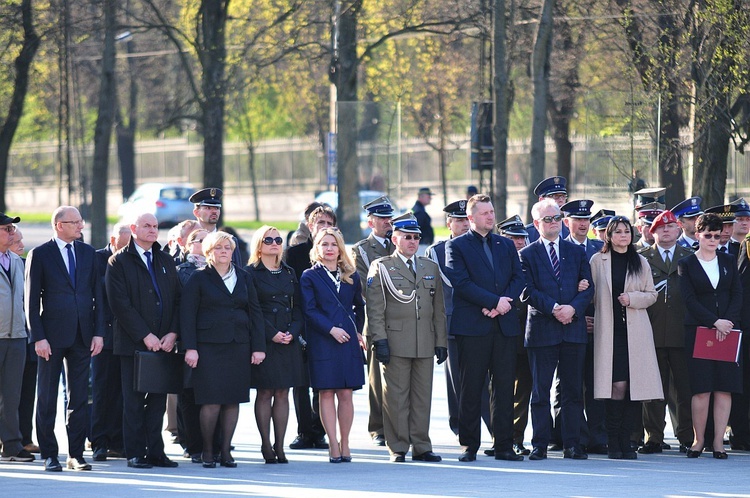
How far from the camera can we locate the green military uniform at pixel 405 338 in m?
11.4

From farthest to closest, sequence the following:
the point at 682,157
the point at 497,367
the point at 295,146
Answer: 1. the point at 295,146
2. the point at 682,157
3. the point at 497,367

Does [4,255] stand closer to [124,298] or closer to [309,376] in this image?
[124,298]

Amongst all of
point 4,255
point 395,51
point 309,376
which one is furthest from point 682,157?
point 395,51

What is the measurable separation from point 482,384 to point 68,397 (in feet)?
11.2

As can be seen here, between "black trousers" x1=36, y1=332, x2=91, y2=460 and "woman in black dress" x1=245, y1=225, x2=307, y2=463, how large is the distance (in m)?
1.37

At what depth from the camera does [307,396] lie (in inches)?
477

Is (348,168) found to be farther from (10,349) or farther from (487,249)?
(10,349)

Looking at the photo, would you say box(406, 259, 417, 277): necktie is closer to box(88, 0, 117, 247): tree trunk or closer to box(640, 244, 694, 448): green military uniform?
box(640, 244, 694, 448): green military uniform

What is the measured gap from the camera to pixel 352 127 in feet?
72.8

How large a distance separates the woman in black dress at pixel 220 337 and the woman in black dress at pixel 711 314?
3719 mm

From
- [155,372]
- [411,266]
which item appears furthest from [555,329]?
[155,372]

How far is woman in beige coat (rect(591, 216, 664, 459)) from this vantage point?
11.5m

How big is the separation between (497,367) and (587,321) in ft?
3.19

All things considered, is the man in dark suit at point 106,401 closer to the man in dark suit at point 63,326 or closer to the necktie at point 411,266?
the man in dark suit at point 63,326
